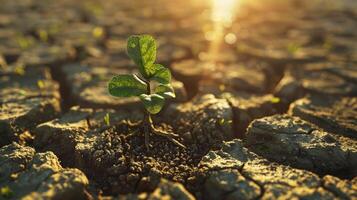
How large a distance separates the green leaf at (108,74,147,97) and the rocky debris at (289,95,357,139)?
1000 millimetres

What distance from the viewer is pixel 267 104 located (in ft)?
8.29

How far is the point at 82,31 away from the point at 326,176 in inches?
115

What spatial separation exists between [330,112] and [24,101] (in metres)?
1.85

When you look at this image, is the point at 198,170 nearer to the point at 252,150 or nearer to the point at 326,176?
the point at 252,150

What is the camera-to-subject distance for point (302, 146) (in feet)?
6.32

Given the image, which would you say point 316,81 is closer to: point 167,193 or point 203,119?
point 203,119

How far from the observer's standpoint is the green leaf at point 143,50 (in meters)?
1.90

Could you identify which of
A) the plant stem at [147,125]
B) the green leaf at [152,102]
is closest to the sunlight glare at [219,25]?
the plant stem at [147,125]

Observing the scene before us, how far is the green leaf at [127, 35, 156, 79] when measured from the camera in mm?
1904

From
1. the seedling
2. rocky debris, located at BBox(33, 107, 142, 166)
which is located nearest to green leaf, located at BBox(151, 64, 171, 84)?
the seedling

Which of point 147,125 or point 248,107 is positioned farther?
point 248,107

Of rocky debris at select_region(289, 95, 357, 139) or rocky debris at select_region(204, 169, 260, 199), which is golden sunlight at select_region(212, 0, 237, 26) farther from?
rocky debris at select_region(204, 169, 260, 199)

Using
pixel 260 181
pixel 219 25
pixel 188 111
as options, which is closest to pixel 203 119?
pixel 188 111

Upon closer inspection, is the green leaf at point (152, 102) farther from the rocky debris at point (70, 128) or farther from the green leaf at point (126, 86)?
the rocky debris at point (70, 128)
